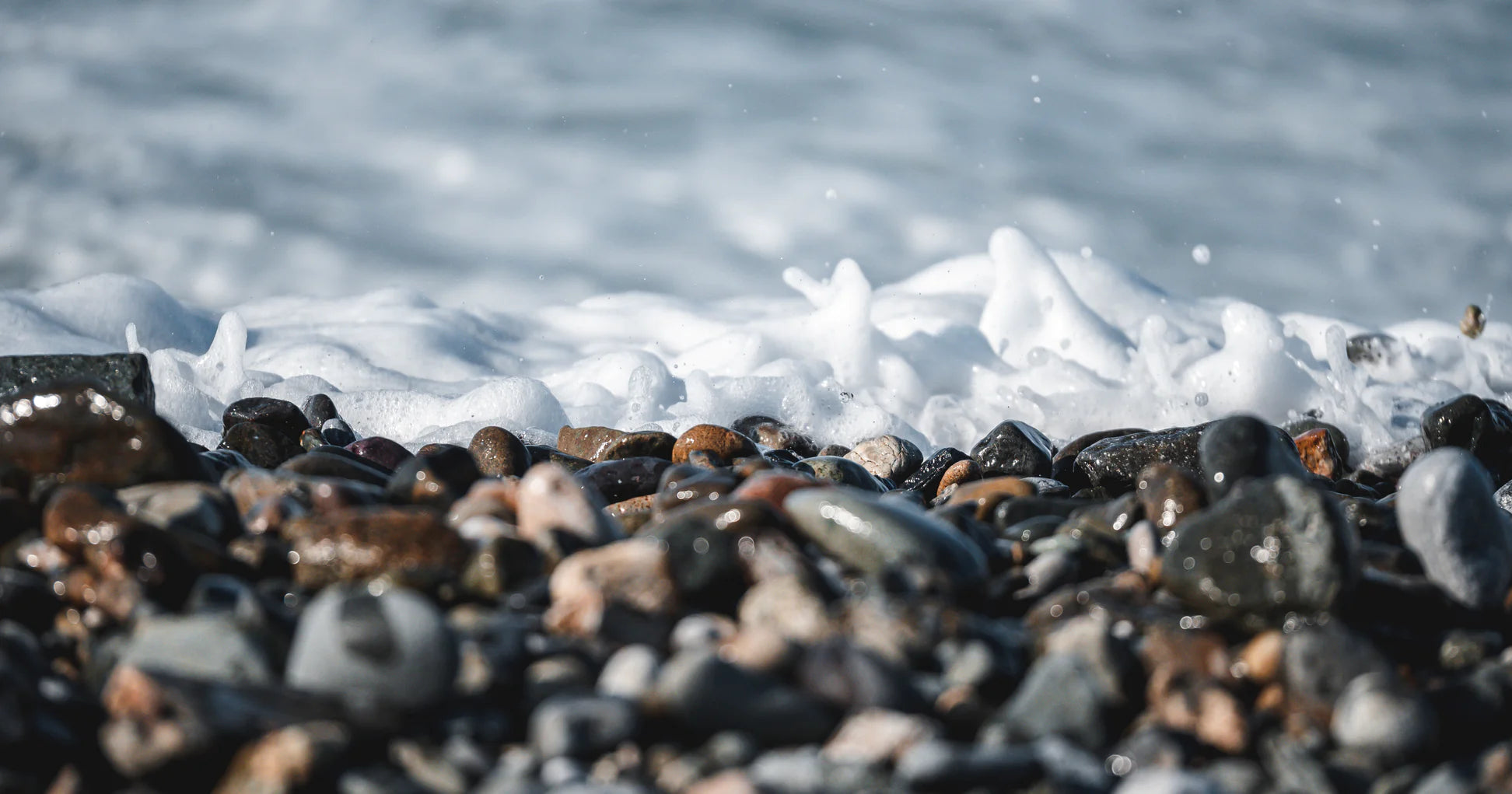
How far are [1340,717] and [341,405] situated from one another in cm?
769

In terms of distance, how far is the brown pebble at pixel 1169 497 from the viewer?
9.82ft

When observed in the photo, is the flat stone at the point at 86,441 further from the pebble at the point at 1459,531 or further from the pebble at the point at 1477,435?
the pebble at the point at 1477,435

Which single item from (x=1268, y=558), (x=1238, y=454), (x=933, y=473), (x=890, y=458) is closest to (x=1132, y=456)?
(x=933, y=473)

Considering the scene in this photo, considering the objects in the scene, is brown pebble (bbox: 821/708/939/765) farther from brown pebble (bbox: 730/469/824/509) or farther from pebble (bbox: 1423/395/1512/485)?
pebble (bbox: 1423/395/1512/485)

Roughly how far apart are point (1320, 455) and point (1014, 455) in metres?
1.70

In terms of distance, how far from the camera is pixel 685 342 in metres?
13.1

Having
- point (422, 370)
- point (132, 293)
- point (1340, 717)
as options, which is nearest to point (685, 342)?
point (422, 370)

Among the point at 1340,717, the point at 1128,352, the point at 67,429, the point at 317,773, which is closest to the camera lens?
the point at 317,773

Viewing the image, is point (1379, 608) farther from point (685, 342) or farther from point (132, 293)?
point (132, 293)

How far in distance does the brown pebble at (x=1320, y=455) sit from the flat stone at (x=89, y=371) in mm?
5323

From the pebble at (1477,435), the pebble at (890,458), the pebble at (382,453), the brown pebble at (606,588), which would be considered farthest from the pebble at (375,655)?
the pebble at (1477,435)

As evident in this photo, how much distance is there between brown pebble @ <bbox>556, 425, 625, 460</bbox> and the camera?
615 cm

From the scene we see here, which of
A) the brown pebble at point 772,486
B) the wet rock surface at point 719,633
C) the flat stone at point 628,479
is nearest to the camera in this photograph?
the wet rock surface at point 719,633

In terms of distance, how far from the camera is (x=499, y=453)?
5055 millimetres
